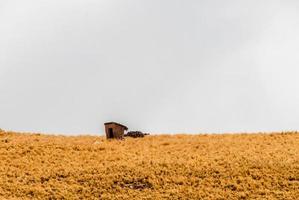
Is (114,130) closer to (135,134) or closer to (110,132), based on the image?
(110,132)

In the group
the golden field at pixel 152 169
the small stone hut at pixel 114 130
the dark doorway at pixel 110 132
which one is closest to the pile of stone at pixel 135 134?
the small stone hut at pixel 114 130

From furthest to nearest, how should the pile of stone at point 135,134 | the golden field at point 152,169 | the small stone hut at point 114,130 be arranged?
the pile of stone at point 135,134
the small stone hut at point 114,130
the golden field at point 152,169

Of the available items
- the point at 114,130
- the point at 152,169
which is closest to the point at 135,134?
the point at 114,130

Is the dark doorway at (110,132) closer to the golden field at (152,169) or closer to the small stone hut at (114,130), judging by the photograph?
the small stone hut at (114,130)

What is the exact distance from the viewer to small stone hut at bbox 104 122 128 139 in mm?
66375

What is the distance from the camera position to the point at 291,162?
48.5m

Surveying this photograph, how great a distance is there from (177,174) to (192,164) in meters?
2.39

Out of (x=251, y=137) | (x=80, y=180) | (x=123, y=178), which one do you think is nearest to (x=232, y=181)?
(x=123, y=178)

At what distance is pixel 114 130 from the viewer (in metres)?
66.5

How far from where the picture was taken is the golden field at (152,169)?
43469 mm

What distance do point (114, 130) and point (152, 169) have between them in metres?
18.9

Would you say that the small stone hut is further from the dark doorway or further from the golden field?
the golden field

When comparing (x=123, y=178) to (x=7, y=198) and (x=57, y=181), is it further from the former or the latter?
(x=7, y=198)

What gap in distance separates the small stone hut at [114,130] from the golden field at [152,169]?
380 cm
